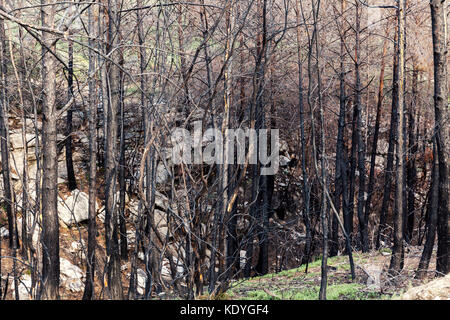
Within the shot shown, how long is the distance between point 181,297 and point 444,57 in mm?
5829

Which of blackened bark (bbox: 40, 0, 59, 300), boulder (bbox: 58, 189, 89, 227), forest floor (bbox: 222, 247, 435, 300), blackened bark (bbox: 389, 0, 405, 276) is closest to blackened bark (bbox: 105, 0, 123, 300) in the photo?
blackened bark (bbox: 40, 0, 59, 300)

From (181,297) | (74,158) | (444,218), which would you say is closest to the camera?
(181,297)

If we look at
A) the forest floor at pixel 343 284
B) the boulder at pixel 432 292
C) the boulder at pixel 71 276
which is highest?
the boulder at pixel 432 292

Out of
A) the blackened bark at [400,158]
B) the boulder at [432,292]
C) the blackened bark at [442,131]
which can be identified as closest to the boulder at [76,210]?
the blackened bark at [400,158]

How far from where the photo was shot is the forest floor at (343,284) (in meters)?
6.29

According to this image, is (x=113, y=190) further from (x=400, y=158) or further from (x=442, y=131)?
(x=442, y=131)

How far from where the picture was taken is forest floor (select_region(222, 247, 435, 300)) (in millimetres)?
6293

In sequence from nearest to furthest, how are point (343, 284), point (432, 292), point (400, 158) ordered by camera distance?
point (432, 292)
point (400, 158)
point (343, 284)

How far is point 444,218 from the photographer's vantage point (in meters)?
6.66

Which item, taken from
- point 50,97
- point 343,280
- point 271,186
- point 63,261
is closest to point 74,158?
point 63,261

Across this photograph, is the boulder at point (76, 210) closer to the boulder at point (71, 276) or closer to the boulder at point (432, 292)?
the boulder at point (71, 276)

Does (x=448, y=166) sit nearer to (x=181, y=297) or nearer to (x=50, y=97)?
(x=181, y=297)

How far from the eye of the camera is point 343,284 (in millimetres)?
8227

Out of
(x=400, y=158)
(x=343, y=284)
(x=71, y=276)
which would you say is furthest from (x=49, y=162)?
(x=71, y=276)
